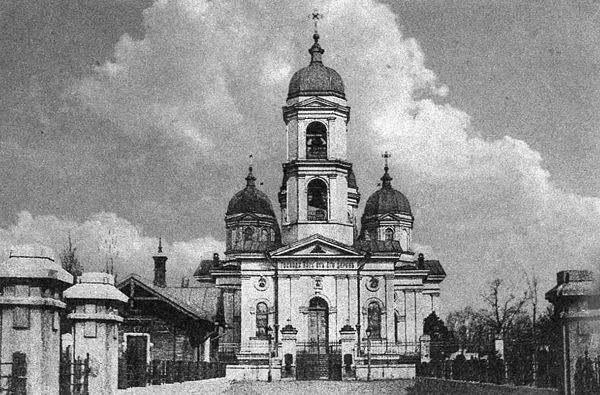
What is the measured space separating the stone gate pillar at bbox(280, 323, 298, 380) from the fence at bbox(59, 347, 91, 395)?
28.7m

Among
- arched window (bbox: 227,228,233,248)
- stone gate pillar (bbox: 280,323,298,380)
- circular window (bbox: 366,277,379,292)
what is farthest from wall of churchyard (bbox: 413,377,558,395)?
arched window (bbox: 227,228,233,248)

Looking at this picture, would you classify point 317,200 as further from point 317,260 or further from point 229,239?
point 229,239

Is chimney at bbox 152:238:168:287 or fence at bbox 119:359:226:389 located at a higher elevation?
chimney at bbox 152:238:168:287

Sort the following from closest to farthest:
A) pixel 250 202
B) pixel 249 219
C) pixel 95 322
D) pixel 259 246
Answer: pixel 95 322 → pixel 259 246 → pixel 249 219 → pixel 250 202

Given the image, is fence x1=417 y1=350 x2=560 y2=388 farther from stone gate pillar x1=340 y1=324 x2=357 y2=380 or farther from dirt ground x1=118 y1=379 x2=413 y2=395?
stone gate pillar x1=340 y1=324 x2=357 y2=380

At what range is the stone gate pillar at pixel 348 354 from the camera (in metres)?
38.4

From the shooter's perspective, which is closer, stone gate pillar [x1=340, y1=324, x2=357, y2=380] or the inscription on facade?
stone gate pillar [x1=340, y1=324, x2=357, y2=380]

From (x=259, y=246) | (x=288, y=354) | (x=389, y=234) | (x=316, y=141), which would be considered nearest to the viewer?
(x=288, y=354)

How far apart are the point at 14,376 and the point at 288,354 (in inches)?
1258

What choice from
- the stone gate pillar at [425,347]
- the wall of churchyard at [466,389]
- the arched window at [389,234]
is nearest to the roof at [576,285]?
the wall of churchyard at [466,389]

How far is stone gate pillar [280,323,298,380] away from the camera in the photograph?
38.2m

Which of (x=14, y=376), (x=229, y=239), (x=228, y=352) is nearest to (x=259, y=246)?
(x=228, y=352)

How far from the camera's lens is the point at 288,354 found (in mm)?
39094

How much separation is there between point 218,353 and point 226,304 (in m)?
9.55
